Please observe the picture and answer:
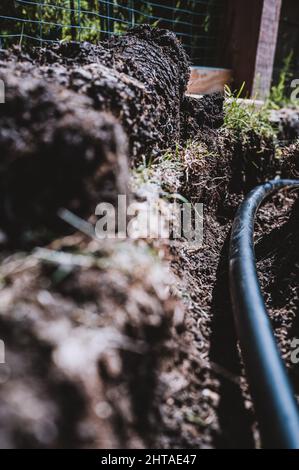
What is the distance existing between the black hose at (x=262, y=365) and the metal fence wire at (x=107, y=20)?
213cm

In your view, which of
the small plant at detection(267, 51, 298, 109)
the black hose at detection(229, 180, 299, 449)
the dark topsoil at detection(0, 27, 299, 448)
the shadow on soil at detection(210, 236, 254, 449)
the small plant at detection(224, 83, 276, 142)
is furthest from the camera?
the small plant at detection(267, 51, 298, 109)

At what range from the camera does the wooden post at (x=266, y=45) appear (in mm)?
3609

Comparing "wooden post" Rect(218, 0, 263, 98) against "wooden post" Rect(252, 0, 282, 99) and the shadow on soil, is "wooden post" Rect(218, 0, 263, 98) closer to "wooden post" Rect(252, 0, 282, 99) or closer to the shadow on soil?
"wooden post" Rect(252, 0, 282, 99)

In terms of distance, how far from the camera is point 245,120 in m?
A: 2.89

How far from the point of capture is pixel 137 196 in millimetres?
1445

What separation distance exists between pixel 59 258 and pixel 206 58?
3763 millimetres

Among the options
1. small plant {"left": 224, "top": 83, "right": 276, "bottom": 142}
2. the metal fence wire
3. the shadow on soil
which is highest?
the metal fence wire

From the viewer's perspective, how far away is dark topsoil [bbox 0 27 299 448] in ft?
2.55

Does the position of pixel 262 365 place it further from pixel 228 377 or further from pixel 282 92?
pixel 282 92

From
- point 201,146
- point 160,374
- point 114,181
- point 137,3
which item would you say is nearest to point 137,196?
point 114,181

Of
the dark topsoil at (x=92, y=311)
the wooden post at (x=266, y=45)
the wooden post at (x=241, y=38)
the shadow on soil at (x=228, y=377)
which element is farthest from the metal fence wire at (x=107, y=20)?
the shadow on soil at (x=228, y=377)

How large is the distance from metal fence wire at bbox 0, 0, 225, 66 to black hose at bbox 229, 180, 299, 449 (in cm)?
213

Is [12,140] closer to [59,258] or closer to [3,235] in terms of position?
[3,235]

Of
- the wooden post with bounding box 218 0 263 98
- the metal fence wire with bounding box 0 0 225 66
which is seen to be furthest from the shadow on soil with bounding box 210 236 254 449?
the wooden post with bounding box 218 0 263 98
